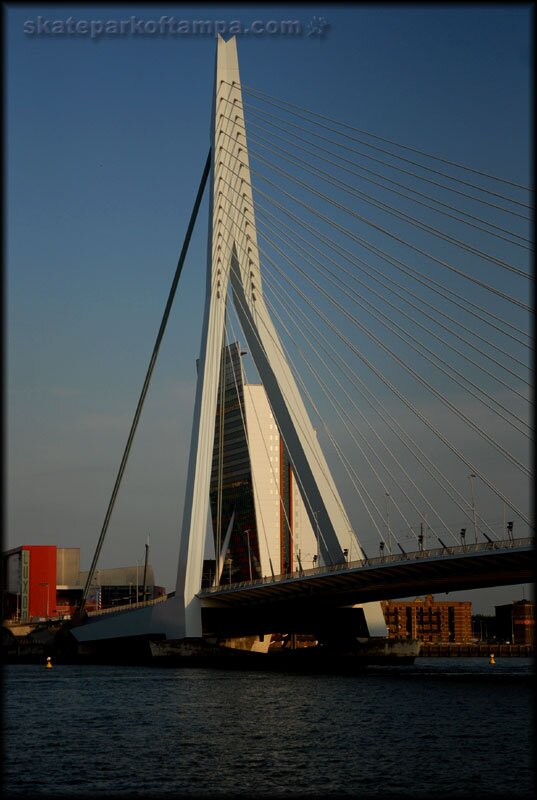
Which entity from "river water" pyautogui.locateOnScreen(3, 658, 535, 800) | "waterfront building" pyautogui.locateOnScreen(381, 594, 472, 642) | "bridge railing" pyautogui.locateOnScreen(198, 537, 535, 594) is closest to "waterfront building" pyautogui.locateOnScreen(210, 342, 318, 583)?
"waterfront building" pyautogui.locateOnScreen(381, 594, 472, 642)

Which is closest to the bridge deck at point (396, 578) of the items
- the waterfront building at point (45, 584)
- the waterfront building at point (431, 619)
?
the waterfront building at point (45, 584)

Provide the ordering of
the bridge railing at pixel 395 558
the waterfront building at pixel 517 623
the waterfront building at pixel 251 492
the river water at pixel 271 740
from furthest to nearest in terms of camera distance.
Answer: the waterfront building at pixel 517 623 < the waterfront building at pixel 251 492 < the bridge railing at pixel 395 558 < the river water at pixel 271 740

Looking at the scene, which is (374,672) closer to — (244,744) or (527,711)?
(527,711)

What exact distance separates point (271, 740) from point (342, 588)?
26.3m

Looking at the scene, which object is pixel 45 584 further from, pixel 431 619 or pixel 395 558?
pixel 395 558

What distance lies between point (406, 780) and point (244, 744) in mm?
5776

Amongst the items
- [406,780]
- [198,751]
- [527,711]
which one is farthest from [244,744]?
[527,711]

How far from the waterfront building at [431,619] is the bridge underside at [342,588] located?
77.6 m

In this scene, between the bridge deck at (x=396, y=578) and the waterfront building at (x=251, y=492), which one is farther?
the waterfront building at (x=251, y=492)

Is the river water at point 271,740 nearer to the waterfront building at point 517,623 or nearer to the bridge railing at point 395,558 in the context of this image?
the bridge railing at point 395,558

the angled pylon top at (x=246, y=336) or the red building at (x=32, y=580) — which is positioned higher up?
the angled pylon top at (x=246, y=336)

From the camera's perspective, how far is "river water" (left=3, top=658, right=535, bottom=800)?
774 inches

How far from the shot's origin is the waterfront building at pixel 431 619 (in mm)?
140000

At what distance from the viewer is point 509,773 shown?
815 inches
